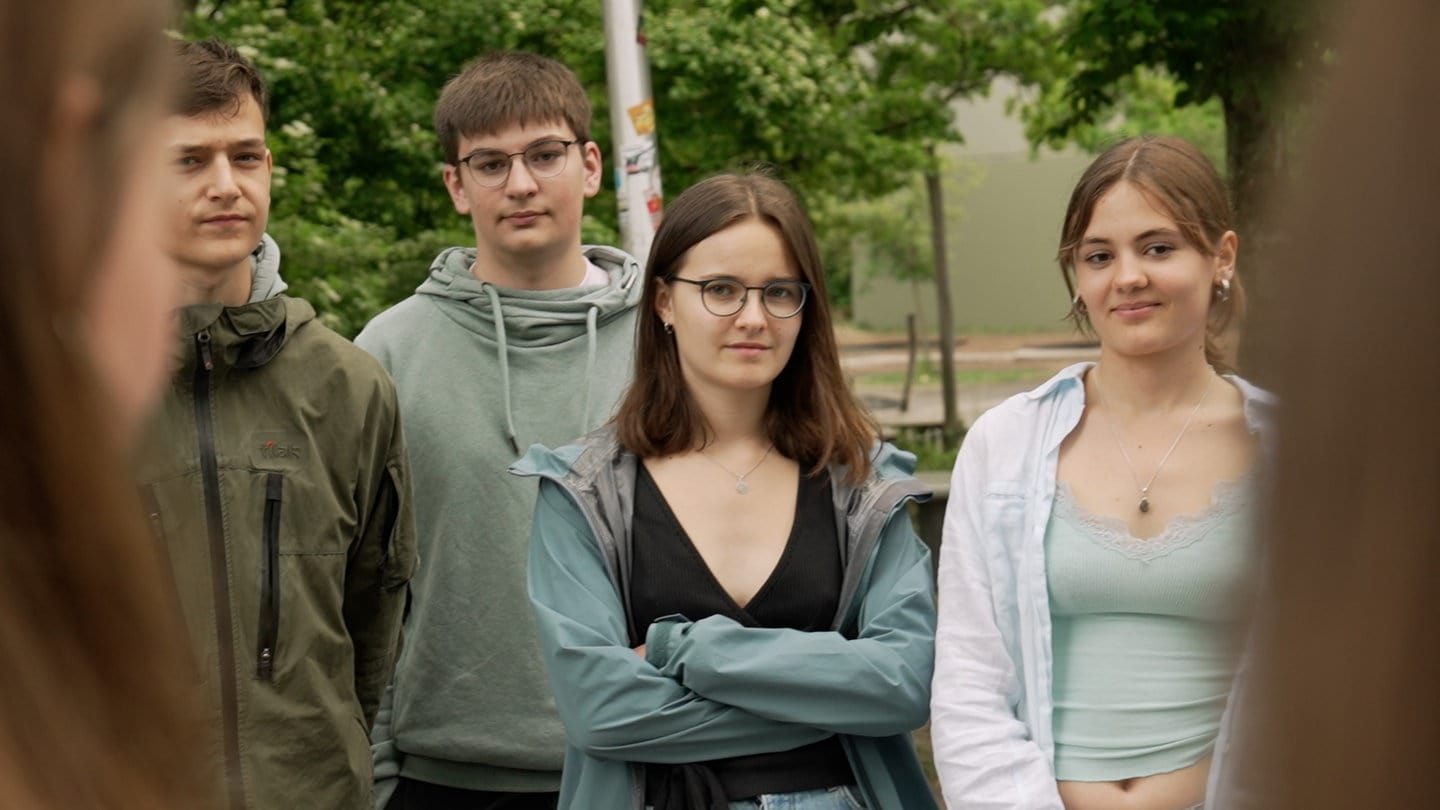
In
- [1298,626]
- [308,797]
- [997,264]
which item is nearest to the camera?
[1298,626]

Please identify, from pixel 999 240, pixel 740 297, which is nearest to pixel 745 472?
pixel 740 297

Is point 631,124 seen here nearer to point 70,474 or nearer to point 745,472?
point 745,472

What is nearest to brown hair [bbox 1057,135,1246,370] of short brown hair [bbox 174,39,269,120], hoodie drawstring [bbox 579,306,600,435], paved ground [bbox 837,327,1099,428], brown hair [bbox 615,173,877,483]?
brown hair [bbox 615,173,877,483]

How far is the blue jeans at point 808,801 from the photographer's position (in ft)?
9.89

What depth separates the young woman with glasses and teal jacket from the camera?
3010mm

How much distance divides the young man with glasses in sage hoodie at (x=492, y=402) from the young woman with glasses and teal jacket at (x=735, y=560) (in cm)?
53

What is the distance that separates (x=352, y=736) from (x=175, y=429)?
766 millimetres

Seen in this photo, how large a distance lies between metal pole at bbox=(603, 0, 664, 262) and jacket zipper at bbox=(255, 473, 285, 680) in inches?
139

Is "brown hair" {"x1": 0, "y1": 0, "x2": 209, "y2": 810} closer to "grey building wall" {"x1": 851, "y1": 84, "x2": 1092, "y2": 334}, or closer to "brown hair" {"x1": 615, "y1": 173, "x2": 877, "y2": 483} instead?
"brown hair" {"x1": 615, "y1": 173, "x2": 877, "y2": 483}

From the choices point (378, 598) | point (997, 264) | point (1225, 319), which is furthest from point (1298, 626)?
point (997, 264)

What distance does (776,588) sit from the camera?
3213 mm

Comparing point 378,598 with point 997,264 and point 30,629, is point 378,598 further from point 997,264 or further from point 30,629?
point 997,264

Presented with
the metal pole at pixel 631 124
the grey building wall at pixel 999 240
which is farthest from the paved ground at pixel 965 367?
the metal pole at pixel 631 124

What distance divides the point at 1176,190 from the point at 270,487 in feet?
6.35
